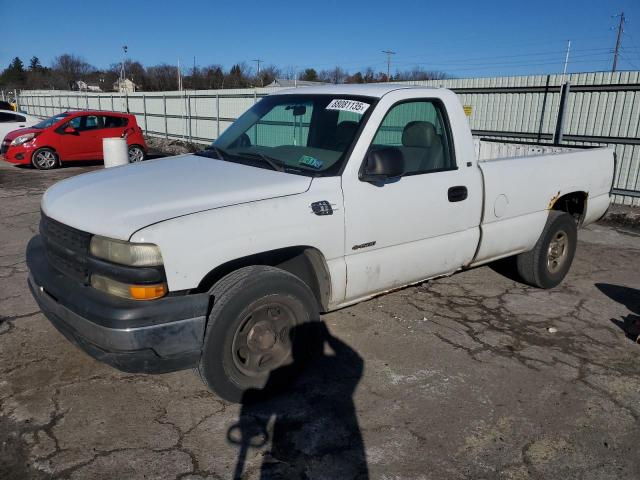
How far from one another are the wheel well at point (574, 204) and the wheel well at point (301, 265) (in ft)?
10.2

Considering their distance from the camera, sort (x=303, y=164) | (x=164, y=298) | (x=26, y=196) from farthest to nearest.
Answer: (x=26, y=196) → (x=303, y=164) → (x=164, y=298)

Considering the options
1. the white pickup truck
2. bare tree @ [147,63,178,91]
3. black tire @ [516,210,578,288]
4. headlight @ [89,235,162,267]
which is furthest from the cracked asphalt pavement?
bare tree @ [147,63,178,91]

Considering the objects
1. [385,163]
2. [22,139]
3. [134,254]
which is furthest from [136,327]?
[22,139]

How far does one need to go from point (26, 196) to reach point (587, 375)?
10.3 m

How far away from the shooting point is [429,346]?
13.6 ft

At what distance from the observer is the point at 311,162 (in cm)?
359

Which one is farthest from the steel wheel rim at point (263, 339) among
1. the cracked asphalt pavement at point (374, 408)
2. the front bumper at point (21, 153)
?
the front bumper at point (21, 153)

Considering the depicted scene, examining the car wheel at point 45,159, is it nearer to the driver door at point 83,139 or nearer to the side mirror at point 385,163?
the driver door at point 83,139

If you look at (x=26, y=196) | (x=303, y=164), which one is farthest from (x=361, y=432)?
(x=26, y=196)

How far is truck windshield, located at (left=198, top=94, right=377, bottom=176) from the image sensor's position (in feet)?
11.8

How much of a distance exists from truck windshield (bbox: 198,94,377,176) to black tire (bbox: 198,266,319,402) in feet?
2.78

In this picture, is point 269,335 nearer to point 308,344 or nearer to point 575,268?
point 308,344

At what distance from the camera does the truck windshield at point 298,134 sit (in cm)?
361

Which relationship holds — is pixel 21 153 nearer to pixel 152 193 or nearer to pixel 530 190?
pixel 152 193
